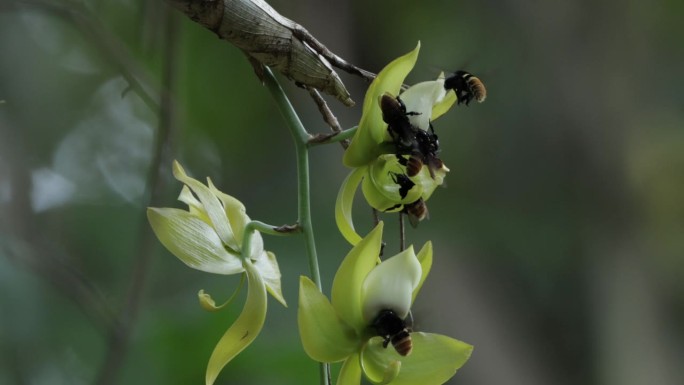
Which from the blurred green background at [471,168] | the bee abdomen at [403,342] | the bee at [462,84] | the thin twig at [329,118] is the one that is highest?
the bee at [462,84]

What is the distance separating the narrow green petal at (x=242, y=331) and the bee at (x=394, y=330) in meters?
0.09

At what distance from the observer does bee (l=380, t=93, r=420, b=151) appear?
0.53 meters

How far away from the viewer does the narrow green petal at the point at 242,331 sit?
0.58 metres

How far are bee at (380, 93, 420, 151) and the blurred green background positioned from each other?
0.82 meters

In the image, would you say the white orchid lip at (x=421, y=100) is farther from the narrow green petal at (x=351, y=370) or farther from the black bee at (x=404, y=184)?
the narrow green petal at (x=351, y=370)

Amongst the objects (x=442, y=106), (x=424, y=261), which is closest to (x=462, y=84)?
(x=442, y=106)

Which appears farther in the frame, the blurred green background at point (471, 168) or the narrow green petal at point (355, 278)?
the blurred green background at point (471, 168)

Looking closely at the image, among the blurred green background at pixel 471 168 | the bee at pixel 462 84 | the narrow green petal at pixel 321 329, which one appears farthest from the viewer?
the blurred green background at pixel 471 168

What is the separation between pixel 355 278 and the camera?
530 mm

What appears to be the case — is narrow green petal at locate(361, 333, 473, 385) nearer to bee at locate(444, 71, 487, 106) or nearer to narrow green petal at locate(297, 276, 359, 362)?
narrow green petal at locate(297, 276, 359, 362)

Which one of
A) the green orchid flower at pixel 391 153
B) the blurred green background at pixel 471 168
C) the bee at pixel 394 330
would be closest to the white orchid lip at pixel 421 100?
the green orchid flower at pixel 391 153

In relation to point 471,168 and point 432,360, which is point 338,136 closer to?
point 432,360

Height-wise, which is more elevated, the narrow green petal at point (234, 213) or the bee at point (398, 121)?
the bee at point (398, 121)

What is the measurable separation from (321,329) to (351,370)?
0.04 meters
